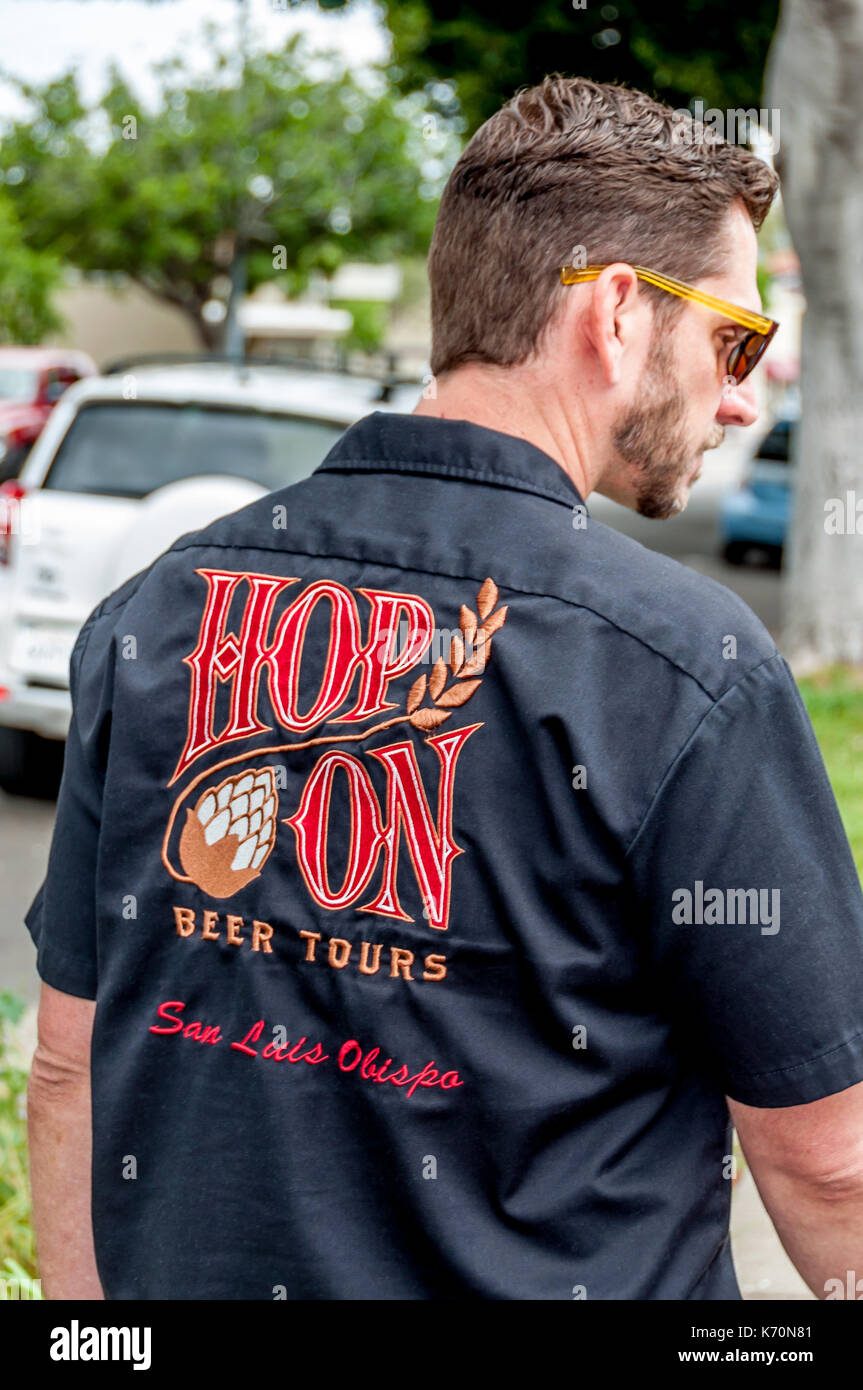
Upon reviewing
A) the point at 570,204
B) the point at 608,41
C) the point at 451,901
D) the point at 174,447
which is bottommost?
the point at 451,901

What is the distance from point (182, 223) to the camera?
31078 mm

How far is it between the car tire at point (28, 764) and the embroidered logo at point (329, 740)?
558 cm

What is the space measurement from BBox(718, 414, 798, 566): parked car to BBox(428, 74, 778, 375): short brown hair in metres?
13.0

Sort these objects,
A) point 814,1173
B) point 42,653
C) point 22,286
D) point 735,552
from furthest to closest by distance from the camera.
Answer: point 22,286, point 735,552, point 42,653, point 814,1173

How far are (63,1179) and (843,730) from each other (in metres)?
6.61

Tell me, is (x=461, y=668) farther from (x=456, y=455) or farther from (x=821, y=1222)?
(x=821, y=1222)

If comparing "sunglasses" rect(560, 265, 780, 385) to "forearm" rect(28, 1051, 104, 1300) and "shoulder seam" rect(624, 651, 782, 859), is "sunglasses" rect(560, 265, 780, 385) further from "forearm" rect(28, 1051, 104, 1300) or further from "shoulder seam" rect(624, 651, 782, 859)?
"forearm" rect(28, 1051, 104, 1300)

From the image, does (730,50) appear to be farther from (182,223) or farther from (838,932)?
(182,223)

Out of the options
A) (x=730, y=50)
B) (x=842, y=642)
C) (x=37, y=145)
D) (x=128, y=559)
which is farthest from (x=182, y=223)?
(x=128, y=559)

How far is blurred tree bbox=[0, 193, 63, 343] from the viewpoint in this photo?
30156 mm

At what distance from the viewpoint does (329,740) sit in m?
1.29

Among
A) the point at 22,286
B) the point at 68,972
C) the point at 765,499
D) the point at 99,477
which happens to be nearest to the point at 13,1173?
the point at 68,972

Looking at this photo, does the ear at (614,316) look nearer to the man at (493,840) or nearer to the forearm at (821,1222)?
the man at (493,840)

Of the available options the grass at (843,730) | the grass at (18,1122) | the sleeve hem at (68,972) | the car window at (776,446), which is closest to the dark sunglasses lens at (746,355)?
the sleeve hem at (68,972)
